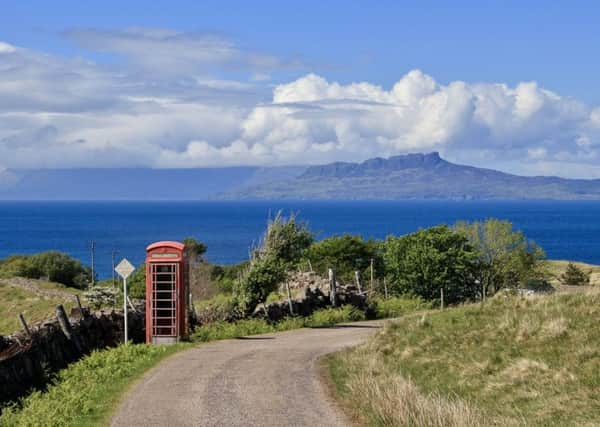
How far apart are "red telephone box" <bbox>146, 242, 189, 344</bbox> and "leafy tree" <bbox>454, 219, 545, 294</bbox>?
33.1 meters

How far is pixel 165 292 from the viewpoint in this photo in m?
24.3

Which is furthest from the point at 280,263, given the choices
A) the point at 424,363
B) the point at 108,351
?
the point at 424,363

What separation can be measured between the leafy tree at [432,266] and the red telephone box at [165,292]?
18495 millimetres

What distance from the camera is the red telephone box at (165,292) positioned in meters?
24.1

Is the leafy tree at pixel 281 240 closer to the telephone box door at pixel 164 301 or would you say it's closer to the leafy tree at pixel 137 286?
the telephone box door at pixel 164 301

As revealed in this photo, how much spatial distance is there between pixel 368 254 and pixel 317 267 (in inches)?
145

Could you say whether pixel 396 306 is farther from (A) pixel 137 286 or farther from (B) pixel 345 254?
(A) pixel 137 286

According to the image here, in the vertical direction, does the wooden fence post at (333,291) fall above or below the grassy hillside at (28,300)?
above

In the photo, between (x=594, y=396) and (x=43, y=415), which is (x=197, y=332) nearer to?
(x=43, y=415)

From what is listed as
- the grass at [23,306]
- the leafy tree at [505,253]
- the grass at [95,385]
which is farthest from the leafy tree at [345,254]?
the grass at [95,385]

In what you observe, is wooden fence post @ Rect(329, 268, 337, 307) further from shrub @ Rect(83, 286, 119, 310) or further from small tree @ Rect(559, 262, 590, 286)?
small tree @ Rect(559, 262, 590, 286)

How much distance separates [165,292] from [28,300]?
22830 millimetres

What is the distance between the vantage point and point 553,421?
13828 millimetres

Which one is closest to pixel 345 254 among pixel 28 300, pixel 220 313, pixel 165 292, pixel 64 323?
pixel 28 300
